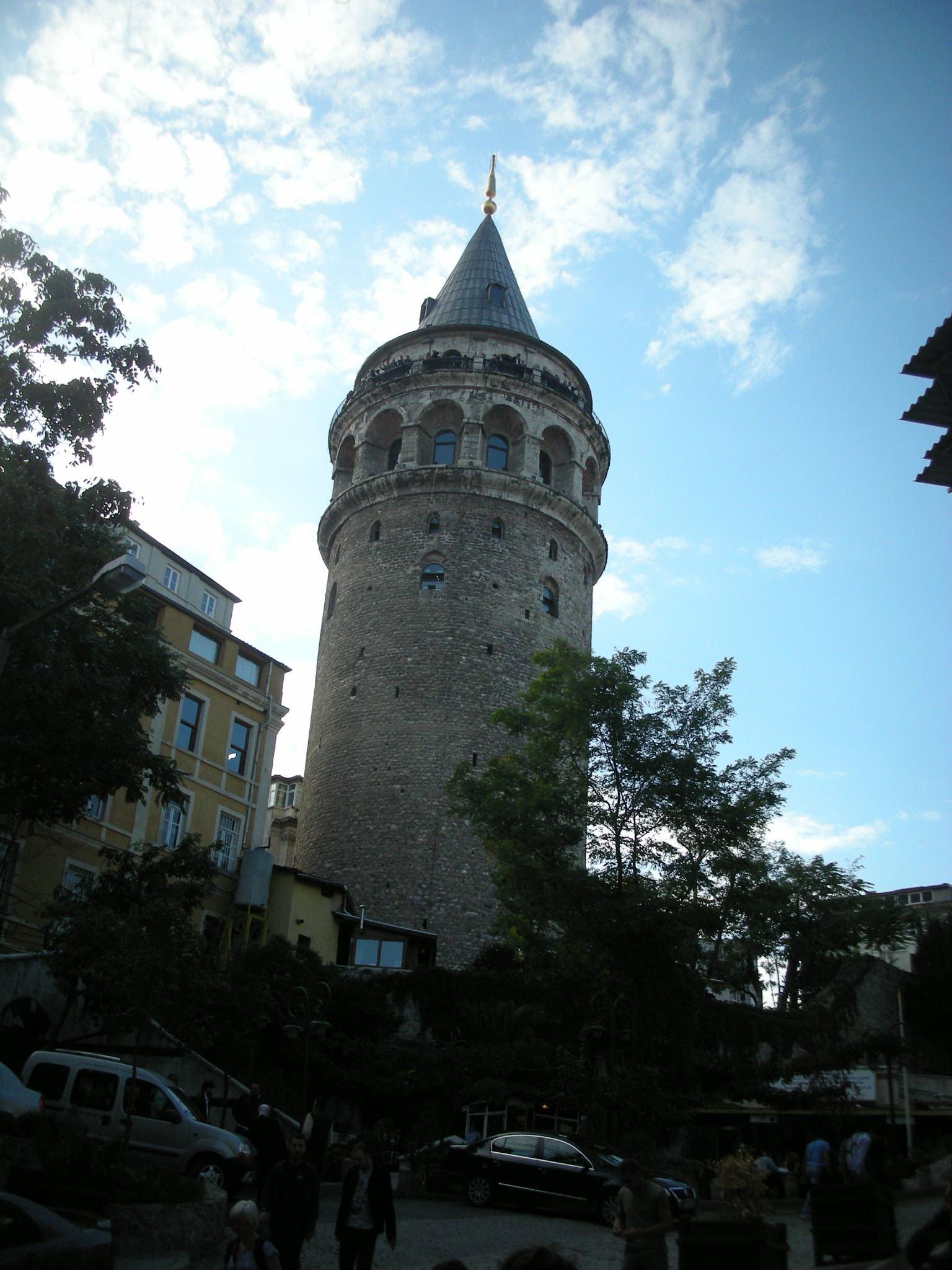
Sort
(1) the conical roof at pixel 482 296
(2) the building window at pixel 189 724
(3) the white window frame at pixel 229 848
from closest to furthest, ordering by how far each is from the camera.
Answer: (3) the white window frame at pixel 229 848 → (2) the building window at pixel 189 724 → (1) the conical roof at pixel 482 296

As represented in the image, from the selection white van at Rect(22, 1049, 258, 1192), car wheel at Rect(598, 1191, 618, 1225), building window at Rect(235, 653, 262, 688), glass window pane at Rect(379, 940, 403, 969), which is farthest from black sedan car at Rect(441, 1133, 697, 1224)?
building window at Rect(235, 653, 262, 688)

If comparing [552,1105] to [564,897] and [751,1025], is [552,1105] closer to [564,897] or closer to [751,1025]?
[564,897]

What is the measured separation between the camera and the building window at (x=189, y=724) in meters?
29.1

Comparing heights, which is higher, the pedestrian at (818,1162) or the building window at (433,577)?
the building window at (433,577)

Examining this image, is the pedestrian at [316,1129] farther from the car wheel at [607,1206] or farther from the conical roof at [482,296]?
the conical roof at [482,296]

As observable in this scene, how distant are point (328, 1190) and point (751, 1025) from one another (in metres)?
14.1

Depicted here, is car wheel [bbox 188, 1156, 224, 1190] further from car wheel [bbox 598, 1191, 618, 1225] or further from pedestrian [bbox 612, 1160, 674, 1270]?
pedestrian [bbox 612, 1160, 674, 1270]

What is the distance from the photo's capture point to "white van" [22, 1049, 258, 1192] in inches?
564

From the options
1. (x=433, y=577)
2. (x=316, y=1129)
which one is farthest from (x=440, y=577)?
(x=316, y=1129)

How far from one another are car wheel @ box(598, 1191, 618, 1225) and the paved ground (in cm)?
18

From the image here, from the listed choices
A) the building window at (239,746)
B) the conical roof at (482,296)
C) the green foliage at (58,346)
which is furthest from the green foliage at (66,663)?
the conical roof at (482,296)

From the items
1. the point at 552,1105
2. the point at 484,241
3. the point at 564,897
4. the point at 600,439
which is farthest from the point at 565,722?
the point at 484,241

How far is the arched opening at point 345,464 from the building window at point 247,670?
481 inches

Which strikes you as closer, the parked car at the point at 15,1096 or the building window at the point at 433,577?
the parked car at the point at 15,1096
